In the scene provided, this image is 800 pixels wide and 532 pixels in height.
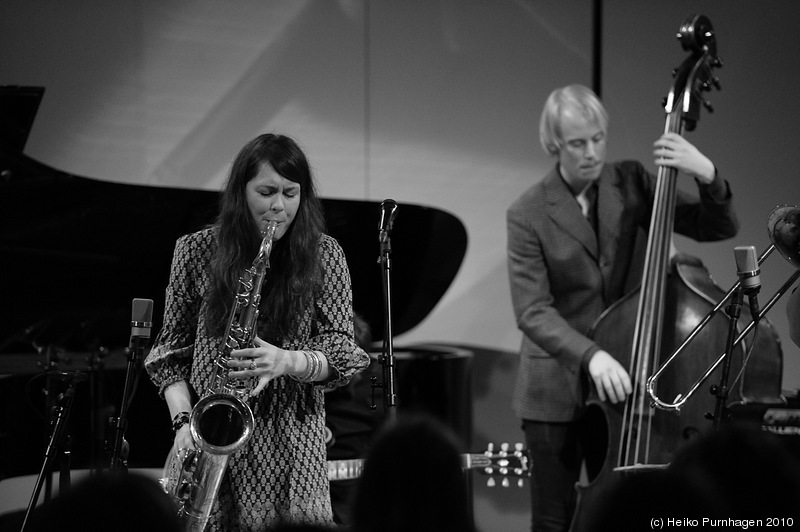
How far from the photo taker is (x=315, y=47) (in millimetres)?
5691

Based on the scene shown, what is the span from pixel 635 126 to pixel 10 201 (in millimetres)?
3505

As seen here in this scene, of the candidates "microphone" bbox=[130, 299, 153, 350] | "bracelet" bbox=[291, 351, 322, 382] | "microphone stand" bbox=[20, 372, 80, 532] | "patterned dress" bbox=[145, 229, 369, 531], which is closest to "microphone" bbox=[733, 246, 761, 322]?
"patterned dress" bbox=[145, 229, 369, 531]

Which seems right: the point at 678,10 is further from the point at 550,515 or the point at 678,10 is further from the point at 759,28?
the point at 550,515

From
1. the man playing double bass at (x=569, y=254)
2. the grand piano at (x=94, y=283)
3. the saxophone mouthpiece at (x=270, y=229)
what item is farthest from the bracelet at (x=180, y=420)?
the grand piano at (x=94, y=283)

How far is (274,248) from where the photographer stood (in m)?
2.50

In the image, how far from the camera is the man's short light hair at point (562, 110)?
344 cm

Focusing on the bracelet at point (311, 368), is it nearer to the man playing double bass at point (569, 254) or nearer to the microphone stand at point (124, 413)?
the microphone stand at point (124, 413)

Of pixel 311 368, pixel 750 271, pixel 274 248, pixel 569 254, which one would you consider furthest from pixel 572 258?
pixel 311 368

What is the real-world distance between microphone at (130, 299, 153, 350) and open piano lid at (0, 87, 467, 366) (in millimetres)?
1532

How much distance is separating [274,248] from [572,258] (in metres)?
1.32

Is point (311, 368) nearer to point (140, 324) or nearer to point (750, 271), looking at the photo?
point (140, 324)

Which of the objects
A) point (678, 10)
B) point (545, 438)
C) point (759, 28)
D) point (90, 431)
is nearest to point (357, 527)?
point (545, 438)

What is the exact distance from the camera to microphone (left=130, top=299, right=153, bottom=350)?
8.66 ft

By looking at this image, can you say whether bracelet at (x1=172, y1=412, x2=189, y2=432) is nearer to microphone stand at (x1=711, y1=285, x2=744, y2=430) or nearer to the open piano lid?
microphone stand at (x1=711, y1=285, x2=744, y2=430)
